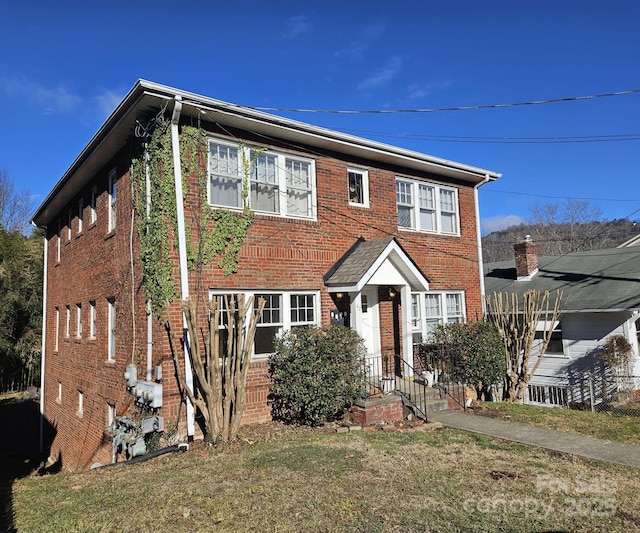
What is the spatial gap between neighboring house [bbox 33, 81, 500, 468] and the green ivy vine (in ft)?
0.75

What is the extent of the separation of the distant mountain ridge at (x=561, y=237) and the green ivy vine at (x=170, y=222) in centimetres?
3663

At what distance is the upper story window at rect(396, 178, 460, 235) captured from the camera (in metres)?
13.8

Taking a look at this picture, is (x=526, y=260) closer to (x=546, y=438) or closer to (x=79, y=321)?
(x=546, y=438)

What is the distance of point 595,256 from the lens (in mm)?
19906

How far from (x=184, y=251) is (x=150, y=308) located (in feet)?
4.76

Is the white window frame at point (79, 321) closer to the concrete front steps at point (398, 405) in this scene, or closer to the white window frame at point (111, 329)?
the white window frame at point (111, 329)

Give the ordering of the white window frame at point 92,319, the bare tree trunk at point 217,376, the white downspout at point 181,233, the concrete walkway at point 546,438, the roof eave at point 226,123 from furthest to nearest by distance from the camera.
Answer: the white window frame at point 92,319, the roof eave at point 226,123, the white downspout at point 181,233, the bare tree trunk at point 217,376, the concrete walkway at point 546,438

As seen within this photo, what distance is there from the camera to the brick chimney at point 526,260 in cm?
1958

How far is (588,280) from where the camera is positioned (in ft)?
56.9

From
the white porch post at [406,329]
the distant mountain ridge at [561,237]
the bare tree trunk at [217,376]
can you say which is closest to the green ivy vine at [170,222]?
the bare tree trunk at [217,376]

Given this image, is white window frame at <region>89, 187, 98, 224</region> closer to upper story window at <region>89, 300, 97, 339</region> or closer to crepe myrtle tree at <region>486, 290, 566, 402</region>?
upper story window at <region>89, 300, 97, 339</region>

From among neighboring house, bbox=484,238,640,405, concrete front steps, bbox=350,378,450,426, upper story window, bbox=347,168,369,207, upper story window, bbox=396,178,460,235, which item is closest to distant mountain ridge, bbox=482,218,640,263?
neighboring house, bbox=484,238,640,405

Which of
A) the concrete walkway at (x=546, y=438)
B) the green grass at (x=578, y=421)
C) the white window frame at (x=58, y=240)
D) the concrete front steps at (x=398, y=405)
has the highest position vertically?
the white window frame at (x=58, y=240)

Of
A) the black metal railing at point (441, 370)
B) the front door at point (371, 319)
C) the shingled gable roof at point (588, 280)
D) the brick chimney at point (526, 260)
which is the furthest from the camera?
the brick chimney at point (526, 260)
